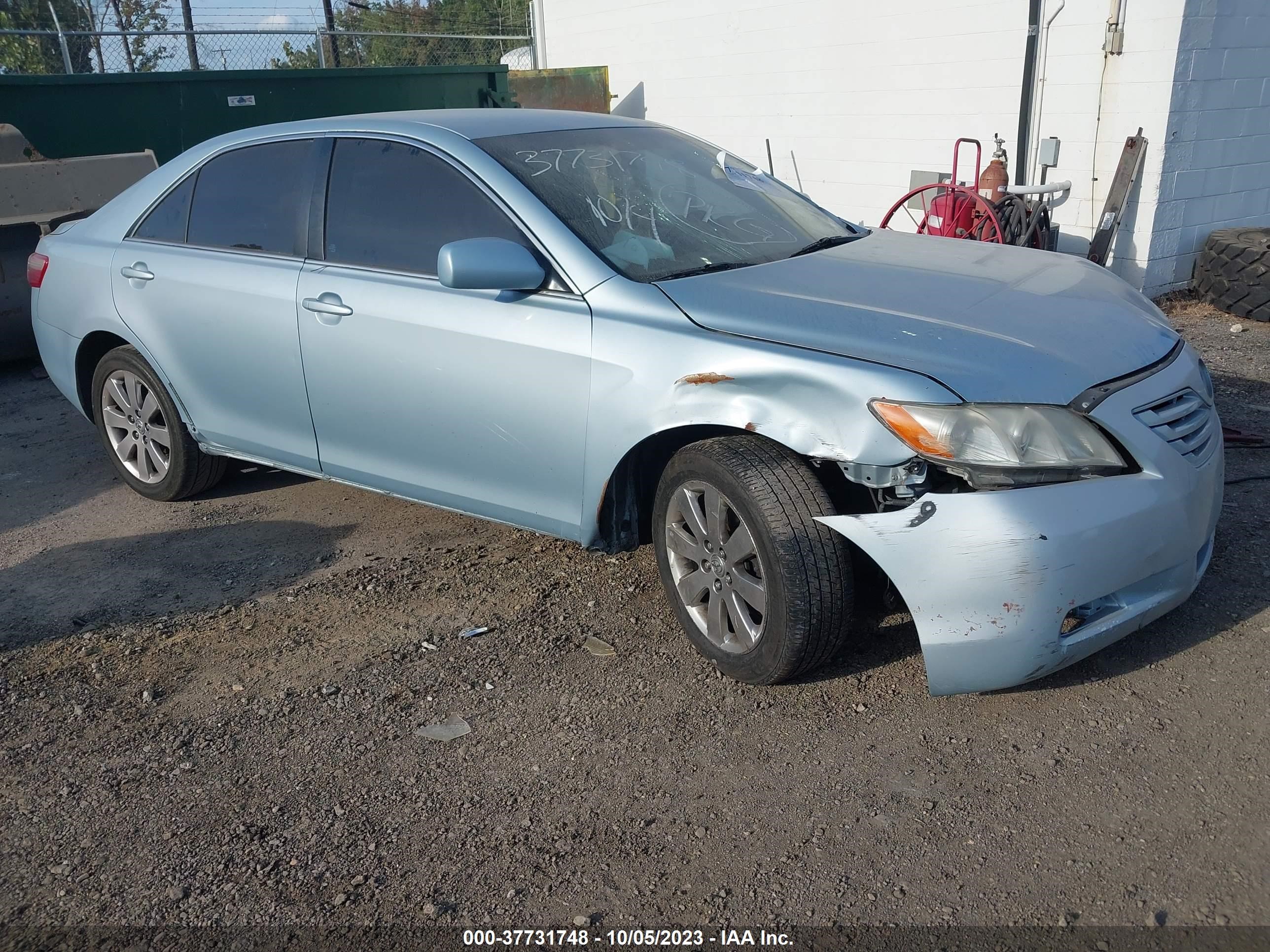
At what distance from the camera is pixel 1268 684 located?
3.22 meters

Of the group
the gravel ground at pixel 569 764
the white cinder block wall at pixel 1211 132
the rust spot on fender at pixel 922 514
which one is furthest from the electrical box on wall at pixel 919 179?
the rust spot on fender at pixel 922 514

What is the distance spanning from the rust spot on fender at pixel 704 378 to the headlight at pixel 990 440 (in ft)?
1.50

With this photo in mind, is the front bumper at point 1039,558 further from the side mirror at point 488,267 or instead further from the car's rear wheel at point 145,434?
the car's rear wheel at point 145,434

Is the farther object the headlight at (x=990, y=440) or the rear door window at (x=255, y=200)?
the rear door window at (x=255, y=200)

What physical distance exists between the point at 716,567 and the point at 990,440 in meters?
0.91

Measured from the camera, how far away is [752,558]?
128 inches

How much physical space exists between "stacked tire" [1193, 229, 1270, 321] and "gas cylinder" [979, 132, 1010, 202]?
1.58m

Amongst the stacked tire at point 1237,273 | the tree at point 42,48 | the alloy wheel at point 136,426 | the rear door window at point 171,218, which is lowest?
the stacked tire at point 1237,273

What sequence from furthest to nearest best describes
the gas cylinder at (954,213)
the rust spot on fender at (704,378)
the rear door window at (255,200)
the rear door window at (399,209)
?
the gas cylinder at (954,213) < the rear door window at (255,200) < the rear door window at (399,209) < the rust spot on fender at (704,378)

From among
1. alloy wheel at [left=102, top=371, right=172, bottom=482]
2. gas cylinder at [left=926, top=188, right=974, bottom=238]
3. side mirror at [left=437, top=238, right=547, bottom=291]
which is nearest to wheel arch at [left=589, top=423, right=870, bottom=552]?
side mirror at [left=437, top=238, right=547, bottom=291]

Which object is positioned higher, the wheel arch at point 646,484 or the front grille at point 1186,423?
the front grille at point 1186,423

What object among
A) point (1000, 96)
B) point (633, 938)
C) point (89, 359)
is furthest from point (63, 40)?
point (633, 938)

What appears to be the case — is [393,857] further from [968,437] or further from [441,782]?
[968,437]

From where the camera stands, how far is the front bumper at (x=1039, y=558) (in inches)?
111
